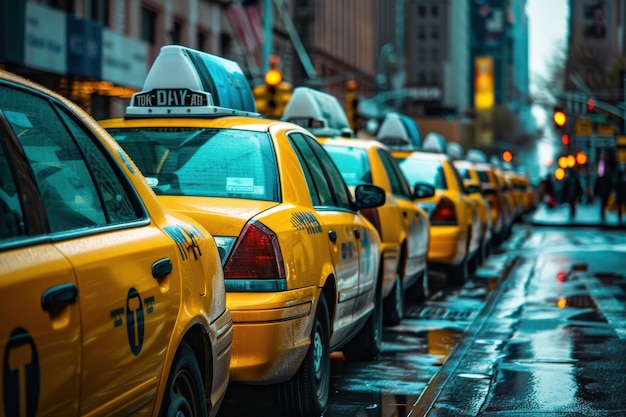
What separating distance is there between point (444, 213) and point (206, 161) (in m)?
8.97

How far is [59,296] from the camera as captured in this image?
336 centimetres

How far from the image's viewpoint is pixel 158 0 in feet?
140

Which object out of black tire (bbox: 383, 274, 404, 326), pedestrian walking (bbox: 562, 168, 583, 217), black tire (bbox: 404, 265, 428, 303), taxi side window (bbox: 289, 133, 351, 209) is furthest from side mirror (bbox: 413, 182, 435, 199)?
pedestrian walking (bbox: 562, 168, 583, 217)

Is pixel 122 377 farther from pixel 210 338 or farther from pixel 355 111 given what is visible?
pixel 355 111

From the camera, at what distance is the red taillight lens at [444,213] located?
610 inches

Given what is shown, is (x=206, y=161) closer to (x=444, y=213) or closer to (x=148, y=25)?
(x=444, y=213)

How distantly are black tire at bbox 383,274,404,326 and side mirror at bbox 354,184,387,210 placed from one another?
251 centimetres

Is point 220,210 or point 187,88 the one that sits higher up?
point 187,88

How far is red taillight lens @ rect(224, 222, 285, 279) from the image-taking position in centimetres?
606

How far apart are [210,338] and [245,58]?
4708cm

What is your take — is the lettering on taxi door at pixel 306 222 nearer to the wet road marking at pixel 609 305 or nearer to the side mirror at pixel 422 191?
the wet road marking at pixel 609 305

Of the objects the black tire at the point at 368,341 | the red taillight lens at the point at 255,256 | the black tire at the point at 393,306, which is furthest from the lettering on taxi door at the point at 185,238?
the black tire at the point at 393,306

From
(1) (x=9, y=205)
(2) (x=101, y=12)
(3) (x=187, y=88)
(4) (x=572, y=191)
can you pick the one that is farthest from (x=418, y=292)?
(4) (x=572, y=191)

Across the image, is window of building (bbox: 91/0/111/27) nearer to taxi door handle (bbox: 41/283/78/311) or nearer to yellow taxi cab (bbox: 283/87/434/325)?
yellow taxi cab (bbox: 283/87/434/325)
